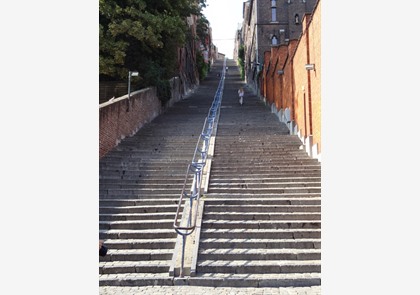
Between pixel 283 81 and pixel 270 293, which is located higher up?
pixel 283 81

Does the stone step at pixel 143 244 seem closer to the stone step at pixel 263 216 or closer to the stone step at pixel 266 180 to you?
the stone step at pixel 263 216

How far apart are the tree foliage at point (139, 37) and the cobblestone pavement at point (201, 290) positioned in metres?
12.7

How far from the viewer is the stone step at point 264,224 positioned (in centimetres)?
793

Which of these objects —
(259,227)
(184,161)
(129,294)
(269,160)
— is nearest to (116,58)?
(184,161)

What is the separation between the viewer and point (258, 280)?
6.38 m

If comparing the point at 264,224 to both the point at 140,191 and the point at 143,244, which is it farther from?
the point at 140,191

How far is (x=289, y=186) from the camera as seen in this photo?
977 cm

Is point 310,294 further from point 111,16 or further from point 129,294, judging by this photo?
point 111,16

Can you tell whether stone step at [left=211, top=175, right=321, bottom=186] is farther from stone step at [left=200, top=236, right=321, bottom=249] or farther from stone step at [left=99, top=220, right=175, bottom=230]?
stone step at [left=200, top=236, right=321, bottom=249]

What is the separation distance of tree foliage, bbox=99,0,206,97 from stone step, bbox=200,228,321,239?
11577mm

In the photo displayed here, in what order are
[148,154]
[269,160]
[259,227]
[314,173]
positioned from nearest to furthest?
[259,227], [314,173], [269,160], [148,154]

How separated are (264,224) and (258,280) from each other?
69.4 inches

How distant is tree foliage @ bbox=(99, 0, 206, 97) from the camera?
1719 cm

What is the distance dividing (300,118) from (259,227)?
301 inches
